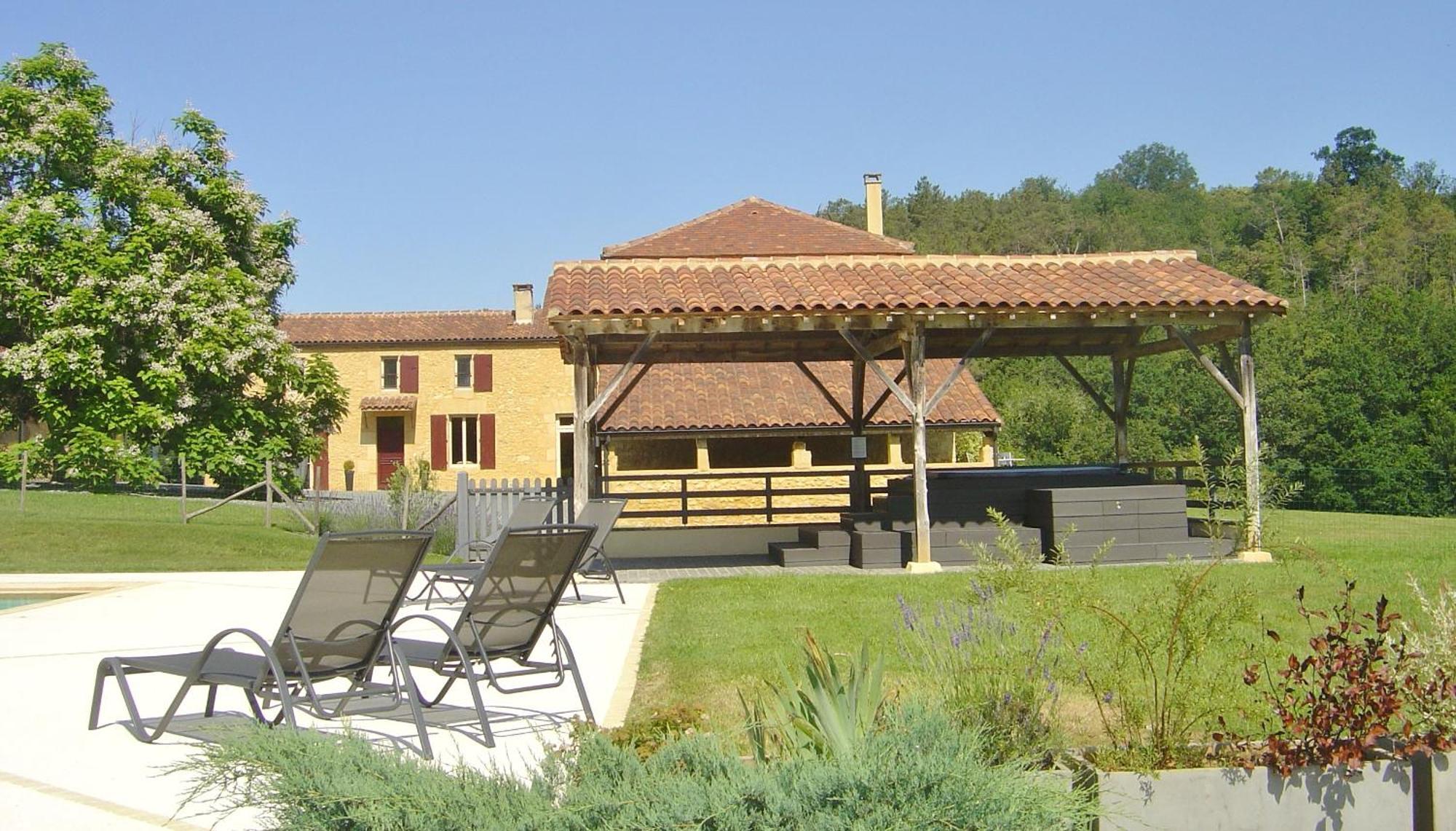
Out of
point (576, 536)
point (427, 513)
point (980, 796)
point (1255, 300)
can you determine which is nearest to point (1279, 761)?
point (980, 796)

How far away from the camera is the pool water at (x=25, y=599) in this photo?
37.8ft

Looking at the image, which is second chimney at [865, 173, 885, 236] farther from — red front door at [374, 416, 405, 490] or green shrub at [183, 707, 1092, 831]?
green shrub at [183, 707, 1092, 831]

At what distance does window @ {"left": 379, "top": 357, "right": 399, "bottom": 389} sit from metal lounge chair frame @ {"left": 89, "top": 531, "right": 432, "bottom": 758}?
37384 mm

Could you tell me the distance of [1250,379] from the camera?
13.3 meters

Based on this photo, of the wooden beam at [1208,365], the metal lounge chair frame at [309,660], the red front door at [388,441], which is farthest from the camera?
the red front door at [388,441]

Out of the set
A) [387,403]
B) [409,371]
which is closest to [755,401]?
[387,403]

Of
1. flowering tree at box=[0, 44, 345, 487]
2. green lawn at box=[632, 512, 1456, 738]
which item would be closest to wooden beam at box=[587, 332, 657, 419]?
green lawn at box=[632, 512, 1456, 738]

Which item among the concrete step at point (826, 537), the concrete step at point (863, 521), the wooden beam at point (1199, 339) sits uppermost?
the wooden beam at point (1199, 339)

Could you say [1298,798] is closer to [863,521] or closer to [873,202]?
[863,521]

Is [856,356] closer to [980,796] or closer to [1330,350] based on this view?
[980,796]

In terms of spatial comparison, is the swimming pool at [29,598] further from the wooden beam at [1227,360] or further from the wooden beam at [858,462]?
the wooden beam at [1227,360]

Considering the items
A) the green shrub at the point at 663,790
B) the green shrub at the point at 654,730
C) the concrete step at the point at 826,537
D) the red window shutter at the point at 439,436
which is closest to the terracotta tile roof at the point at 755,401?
the concrete step at the point at 826,537

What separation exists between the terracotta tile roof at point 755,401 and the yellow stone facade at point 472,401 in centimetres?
1246

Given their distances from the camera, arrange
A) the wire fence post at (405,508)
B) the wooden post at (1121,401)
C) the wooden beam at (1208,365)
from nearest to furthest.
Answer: the wooden beam at (1208,365)
the wooden post at (1121,401)
the wire fence post at (405,508)
